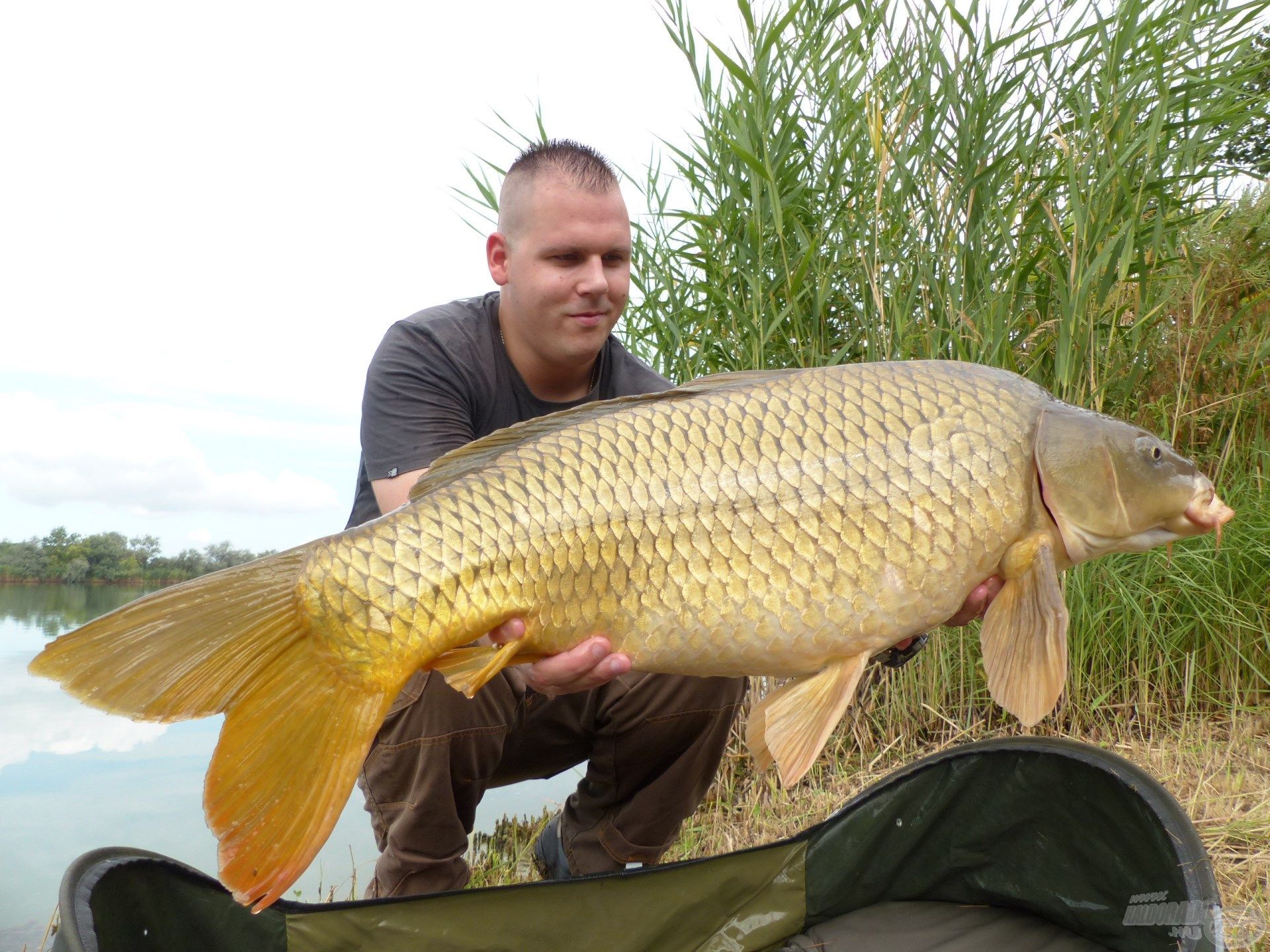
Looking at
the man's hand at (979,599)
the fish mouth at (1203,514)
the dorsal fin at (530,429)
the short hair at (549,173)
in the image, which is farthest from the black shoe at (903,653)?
the short hair at (549,173)

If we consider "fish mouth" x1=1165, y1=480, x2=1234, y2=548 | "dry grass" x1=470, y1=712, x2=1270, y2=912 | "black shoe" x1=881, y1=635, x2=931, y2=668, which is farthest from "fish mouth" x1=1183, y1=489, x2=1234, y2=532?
"dry grass" x1=470, y1=712, x2=1270, y2=912

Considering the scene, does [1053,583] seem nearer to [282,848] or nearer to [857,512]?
[857,512]

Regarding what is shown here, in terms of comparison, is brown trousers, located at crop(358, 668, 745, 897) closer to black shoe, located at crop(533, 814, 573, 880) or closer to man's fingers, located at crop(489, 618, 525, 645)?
black shoe, located at crop(533, 814, 573, 880)

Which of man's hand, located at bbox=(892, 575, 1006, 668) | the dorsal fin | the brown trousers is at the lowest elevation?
the brown trousers

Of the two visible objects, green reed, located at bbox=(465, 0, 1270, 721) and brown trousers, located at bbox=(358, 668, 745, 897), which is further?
green reed, located at bbox=(465, 0, 1270, 721)

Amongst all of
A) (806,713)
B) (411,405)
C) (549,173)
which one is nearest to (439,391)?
(411,405)

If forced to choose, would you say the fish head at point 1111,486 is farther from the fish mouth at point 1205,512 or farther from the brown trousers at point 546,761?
the brown trousers at point 546,761

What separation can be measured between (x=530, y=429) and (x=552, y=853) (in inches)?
50.4

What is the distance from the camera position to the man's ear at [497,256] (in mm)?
2055

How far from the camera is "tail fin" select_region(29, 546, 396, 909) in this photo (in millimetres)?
1104

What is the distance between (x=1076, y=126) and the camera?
2762 millimetres

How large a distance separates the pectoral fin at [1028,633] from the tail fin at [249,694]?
32.8 inches

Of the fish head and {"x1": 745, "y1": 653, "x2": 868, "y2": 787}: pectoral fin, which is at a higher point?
the fish head

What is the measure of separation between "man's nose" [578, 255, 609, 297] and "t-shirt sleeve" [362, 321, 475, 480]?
0.29m
